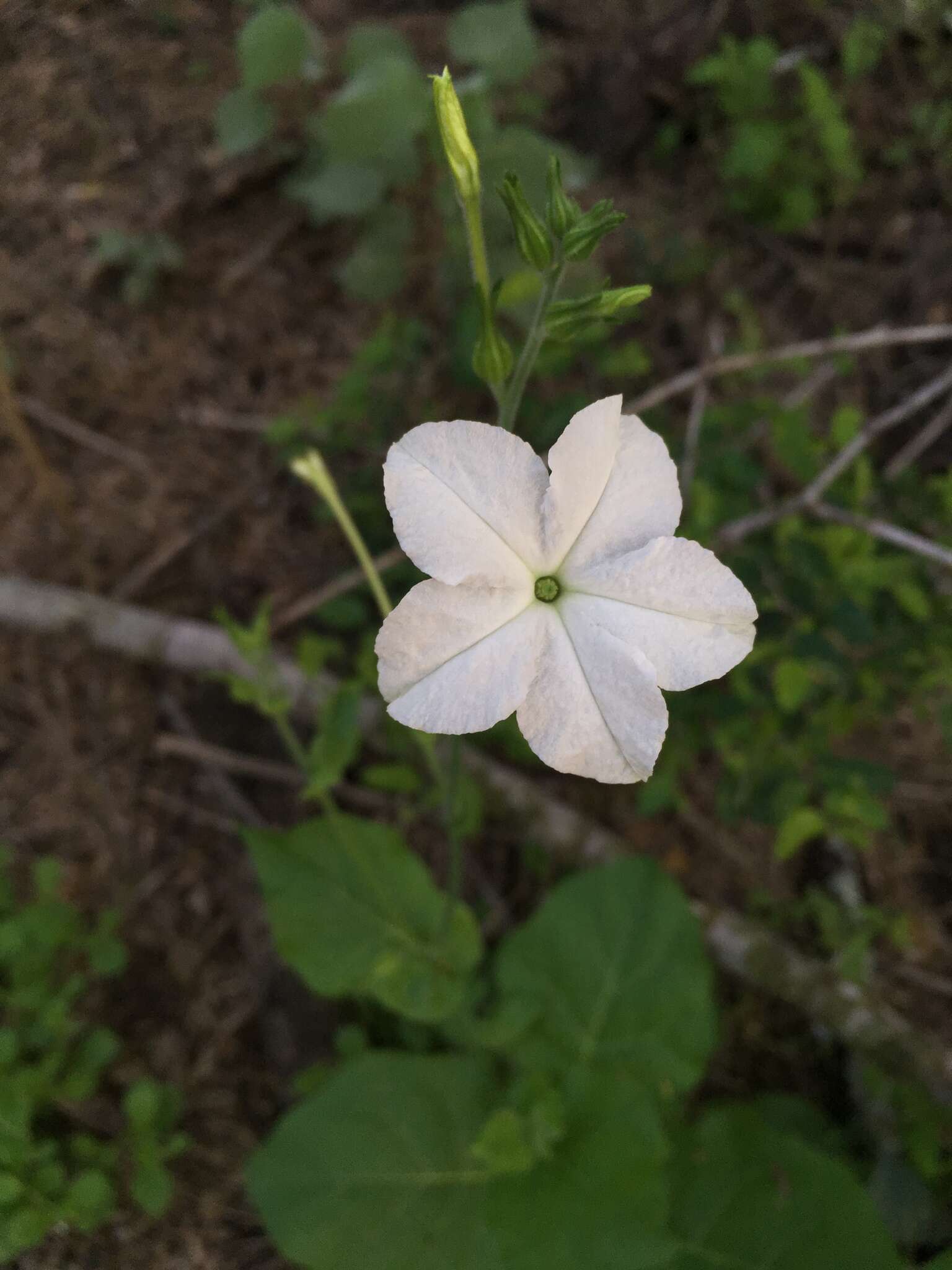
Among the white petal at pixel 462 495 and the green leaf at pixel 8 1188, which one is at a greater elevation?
the white petal at pixel 462 495

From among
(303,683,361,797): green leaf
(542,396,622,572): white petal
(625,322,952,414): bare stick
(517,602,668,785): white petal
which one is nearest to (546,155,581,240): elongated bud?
(542,396,622,572): white petal

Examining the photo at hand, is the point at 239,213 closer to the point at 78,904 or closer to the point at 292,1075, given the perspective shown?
the point at 78,904

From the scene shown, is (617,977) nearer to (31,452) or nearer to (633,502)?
(633,502)

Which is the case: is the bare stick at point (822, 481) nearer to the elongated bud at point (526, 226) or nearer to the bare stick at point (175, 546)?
the elongated bud at point (526, 226)

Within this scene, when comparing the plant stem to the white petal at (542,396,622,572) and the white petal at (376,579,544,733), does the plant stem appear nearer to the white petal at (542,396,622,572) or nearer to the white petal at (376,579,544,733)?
the white petal at (376,579,544,733)

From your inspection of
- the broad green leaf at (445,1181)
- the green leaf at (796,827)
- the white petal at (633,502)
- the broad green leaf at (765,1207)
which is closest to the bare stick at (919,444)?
the green leaf at (796,827)
